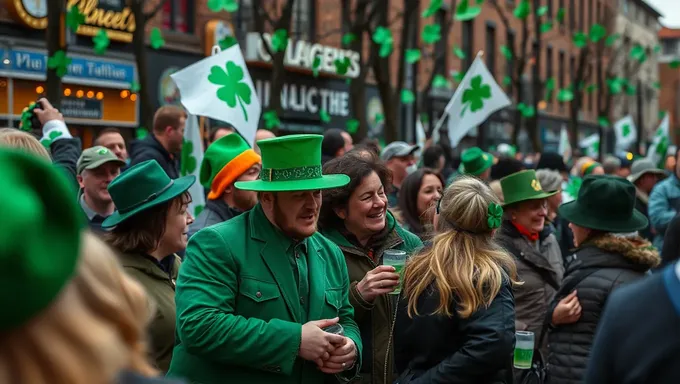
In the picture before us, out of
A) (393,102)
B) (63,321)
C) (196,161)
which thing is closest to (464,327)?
(63,321)

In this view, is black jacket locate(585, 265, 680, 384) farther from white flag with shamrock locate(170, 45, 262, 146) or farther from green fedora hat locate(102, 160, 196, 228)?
white flag with shamrock locate(170, 45, 262, 146)

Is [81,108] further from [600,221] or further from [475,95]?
[600,221]

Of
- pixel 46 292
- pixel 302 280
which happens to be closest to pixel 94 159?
pixel 302 280

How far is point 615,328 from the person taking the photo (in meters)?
2.06

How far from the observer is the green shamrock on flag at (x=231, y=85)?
7906 mm

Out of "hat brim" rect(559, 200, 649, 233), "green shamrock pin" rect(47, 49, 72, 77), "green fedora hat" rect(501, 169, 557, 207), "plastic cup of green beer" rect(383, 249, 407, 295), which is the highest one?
Result: "green shamrock pin" rect(47, 49, 72, 77)

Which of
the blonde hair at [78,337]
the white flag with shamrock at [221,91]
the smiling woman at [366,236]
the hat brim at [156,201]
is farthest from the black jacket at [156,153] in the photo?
the blonde hair at [78,337]

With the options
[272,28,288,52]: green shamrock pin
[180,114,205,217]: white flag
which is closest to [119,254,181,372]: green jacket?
[180,114,205,217]: white flag

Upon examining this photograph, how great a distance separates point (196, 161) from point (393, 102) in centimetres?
1106

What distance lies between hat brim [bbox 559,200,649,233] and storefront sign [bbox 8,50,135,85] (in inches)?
526

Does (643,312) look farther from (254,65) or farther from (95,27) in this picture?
(254,65)

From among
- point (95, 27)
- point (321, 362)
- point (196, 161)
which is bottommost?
point (321, 362)

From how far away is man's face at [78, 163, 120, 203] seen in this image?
18.8 ft

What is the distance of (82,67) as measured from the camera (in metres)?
17.8
